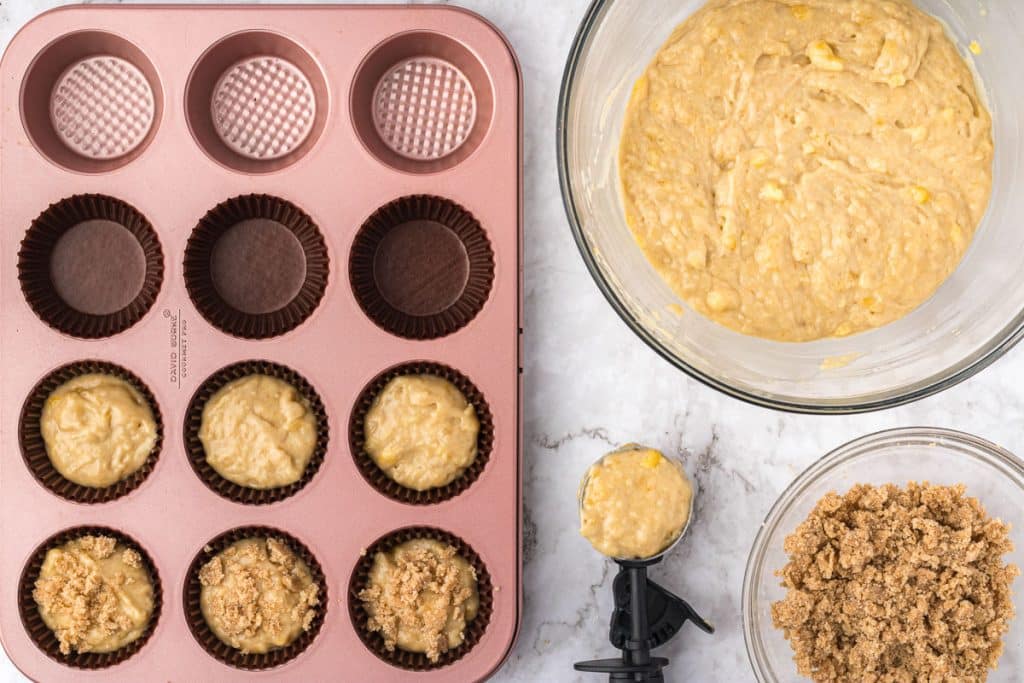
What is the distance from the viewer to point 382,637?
2113mm

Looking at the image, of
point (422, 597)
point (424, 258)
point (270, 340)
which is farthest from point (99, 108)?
point (422, 597)

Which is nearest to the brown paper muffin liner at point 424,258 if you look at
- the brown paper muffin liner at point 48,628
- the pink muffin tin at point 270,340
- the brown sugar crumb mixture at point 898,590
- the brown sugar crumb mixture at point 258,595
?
the pink muffin tin at point 270,340

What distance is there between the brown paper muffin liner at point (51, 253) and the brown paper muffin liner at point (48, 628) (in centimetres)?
47

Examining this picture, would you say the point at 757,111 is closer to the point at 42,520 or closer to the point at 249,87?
the point at 249,87

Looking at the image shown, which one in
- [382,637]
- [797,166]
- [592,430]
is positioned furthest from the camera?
[592,430]

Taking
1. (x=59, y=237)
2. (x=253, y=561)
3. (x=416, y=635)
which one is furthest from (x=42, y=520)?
(x=416, y=635)

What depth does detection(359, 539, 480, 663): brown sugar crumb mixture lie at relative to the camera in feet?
6.68

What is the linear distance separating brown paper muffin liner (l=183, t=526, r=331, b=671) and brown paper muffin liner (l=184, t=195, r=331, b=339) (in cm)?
47

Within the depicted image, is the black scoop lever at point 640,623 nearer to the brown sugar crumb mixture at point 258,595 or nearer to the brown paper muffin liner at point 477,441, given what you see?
the brown paper muffin liner at point 477,441

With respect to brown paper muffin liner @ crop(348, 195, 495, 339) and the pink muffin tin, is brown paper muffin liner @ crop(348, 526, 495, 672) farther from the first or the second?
brown paper muffin liner @ crop(348, 195, 495, 339)

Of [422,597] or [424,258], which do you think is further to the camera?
[424,258]

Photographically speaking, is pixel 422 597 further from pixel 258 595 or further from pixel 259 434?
pixel 259 434

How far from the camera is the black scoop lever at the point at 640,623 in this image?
6.55 feet

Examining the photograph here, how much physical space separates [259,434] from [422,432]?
14.7 inches
